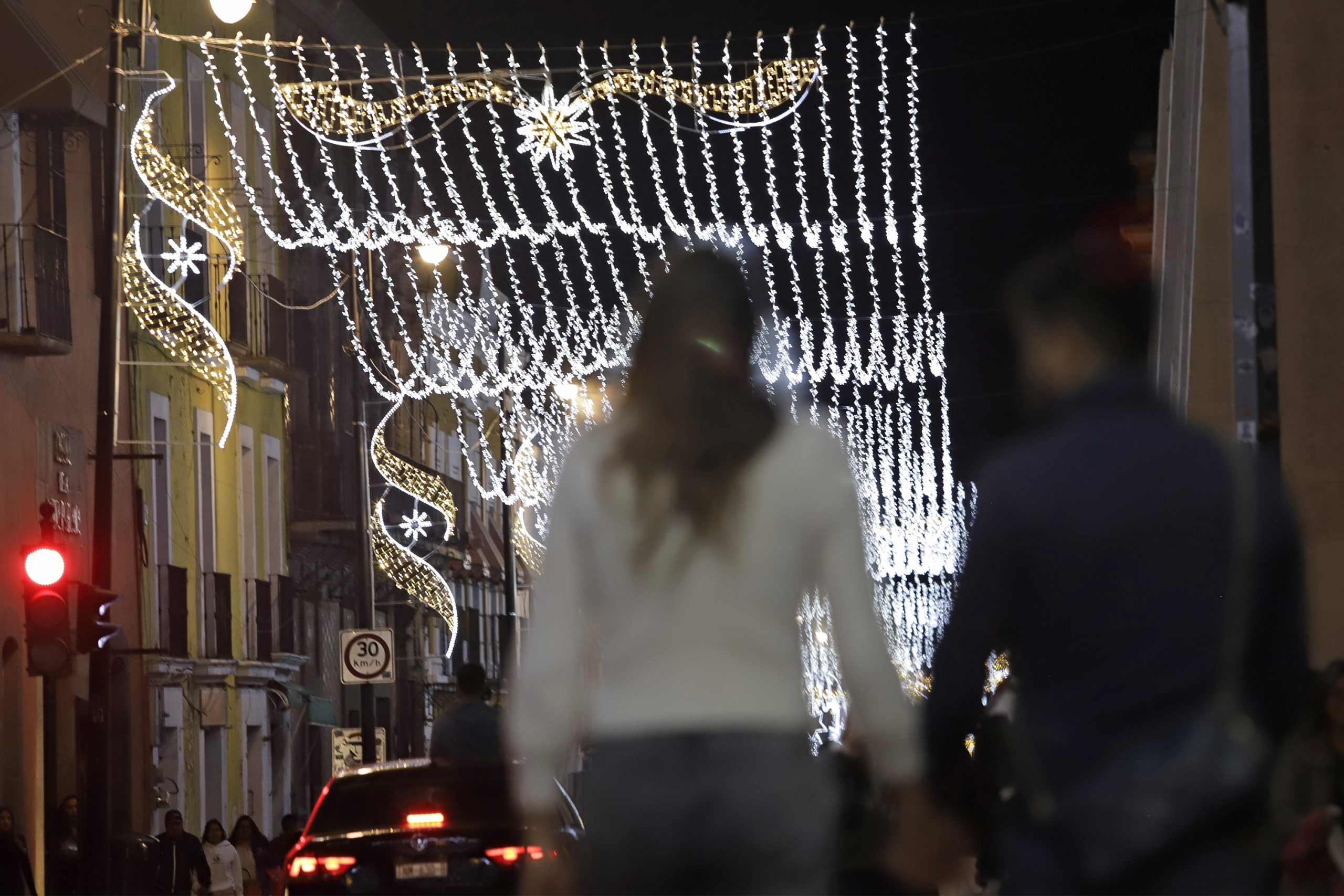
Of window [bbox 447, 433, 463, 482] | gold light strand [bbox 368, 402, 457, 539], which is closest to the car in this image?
gold light strand [bbox 368, 402, 457, 539]

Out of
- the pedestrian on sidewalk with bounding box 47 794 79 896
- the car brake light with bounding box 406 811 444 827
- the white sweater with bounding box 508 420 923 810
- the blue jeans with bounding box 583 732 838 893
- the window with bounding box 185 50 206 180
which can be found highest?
the window with bounding box 185 50 206 180

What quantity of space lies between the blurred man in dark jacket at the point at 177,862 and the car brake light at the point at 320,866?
12.4 m

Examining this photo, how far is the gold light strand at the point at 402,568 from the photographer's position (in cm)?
4441

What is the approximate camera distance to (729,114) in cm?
1967

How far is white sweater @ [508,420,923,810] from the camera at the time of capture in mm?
4246

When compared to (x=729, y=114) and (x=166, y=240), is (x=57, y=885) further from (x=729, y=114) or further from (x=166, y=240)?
(x=166, y=240)

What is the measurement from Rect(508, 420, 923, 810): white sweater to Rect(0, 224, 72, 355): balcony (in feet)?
78.9

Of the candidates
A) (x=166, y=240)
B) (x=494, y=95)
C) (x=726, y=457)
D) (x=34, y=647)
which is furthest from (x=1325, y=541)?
(x=166, y=240)

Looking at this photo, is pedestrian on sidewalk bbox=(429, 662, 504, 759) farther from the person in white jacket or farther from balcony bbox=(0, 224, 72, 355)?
balcony bbox=(0, 224, 72, 355)

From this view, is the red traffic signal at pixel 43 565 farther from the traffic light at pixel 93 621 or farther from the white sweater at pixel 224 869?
the white sweater at pixel 224 869

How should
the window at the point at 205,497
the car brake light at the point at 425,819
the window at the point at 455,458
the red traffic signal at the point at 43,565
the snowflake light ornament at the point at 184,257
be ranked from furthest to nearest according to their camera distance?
1. the window at the point at 455,458
2. the window at the point at 205,497
3. the snowflake light ornament at the point at 184,257
4. the red traffic signal at the point at 43,565
5. the car brake light at the point at 425,819

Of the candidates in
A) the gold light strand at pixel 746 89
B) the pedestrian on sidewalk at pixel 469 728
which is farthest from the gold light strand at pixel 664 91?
the pedestrian on sidewalk at pixel 469 728

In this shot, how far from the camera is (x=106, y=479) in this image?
2253 cm

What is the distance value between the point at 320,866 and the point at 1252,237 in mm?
5909
